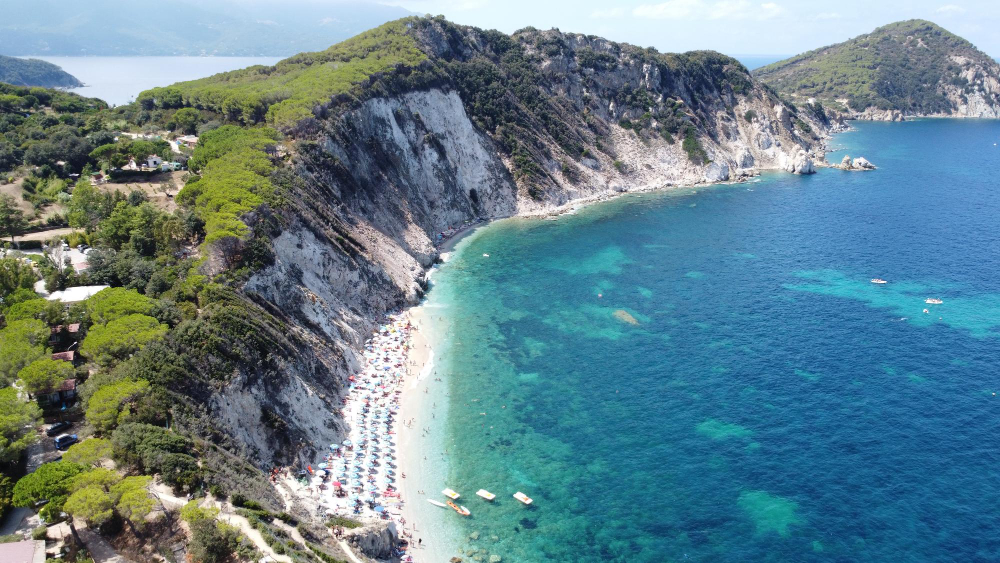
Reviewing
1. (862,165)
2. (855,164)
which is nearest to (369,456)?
(862,165)

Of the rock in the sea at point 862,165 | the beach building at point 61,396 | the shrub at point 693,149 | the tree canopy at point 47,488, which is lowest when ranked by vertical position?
the tree canopy at point 47,488

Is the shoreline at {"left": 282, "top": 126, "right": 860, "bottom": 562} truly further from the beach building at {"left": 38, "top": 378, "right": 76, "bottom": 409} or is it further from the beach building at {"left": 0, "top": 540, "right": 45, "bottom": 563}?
the beach building at {"left": 38, "top": 378, "right": 76, "bottom": 409}

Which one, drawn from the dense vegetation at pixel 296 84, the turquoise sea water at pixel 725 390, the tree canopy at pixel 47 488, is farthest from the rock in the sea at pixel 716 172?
the tree canopy at pixel 47 488

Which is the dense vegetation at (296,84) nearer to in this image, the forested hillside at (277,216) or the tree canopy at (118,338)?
the forested hillside at (277,216)

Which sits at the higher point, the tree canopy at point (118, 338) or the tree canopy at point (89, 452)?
the tree canopy at point (118, 338)

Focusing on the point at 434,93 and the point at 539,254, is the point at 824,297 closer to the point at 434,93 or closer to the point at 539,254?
the point at 539,254

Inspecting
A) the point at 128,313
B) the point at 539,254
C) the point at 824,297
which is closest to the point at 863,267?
the point at 824,297

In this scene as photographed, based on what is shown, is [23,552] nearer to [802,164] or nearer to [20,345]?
[20,345]
